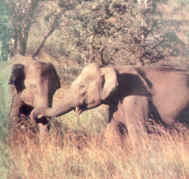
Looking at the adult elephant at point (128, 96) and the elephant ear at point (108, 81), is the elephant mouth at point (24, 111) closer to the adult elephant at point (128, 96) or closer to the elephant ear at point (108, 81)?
the adult elephant at point (128, 96)

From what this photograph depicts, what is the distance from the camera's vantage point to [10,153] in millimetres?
4465

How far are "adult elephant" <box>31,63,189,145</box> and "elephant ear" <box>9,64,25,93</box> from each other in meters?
0.79

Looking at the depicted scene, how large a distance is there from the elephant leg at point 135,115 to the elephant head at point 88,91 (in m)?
0.27

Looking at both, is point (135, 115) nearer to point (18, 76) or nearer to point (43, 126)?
point (43, 126)

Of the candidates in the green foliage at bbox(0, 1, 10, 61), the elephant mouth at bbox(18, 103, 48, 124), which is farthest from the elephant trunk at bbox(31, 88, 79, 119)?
the green foliage at bbox(0, 1, 10, 61)

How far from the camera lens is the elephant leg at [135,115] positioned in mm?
5039

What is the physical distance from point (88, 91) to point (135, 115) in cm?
66

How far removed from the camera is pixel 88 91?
5.39 meters

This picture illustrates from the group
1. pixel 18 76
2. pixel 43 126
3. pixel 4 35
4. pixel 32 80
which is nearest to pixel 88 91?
pixel 43 126

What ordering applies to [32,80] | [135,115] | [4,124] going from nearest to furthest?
[4,124] < [135,115] < [32,80]

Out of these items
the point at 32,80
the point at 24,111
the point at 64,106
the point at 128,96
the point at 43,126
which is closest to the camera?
the point at 128,96

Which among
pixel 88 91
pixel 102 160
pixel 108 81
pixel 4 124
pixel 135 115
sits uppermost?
pixel 108 81

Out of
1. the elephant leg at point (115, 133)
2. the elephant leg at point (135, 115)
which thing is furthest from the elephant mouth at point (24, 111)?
the elephant leg at point (135, 115)

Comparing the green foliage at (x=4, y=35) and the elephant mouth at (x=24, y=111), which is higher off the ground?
the green foliage at (x=4, y=35)
